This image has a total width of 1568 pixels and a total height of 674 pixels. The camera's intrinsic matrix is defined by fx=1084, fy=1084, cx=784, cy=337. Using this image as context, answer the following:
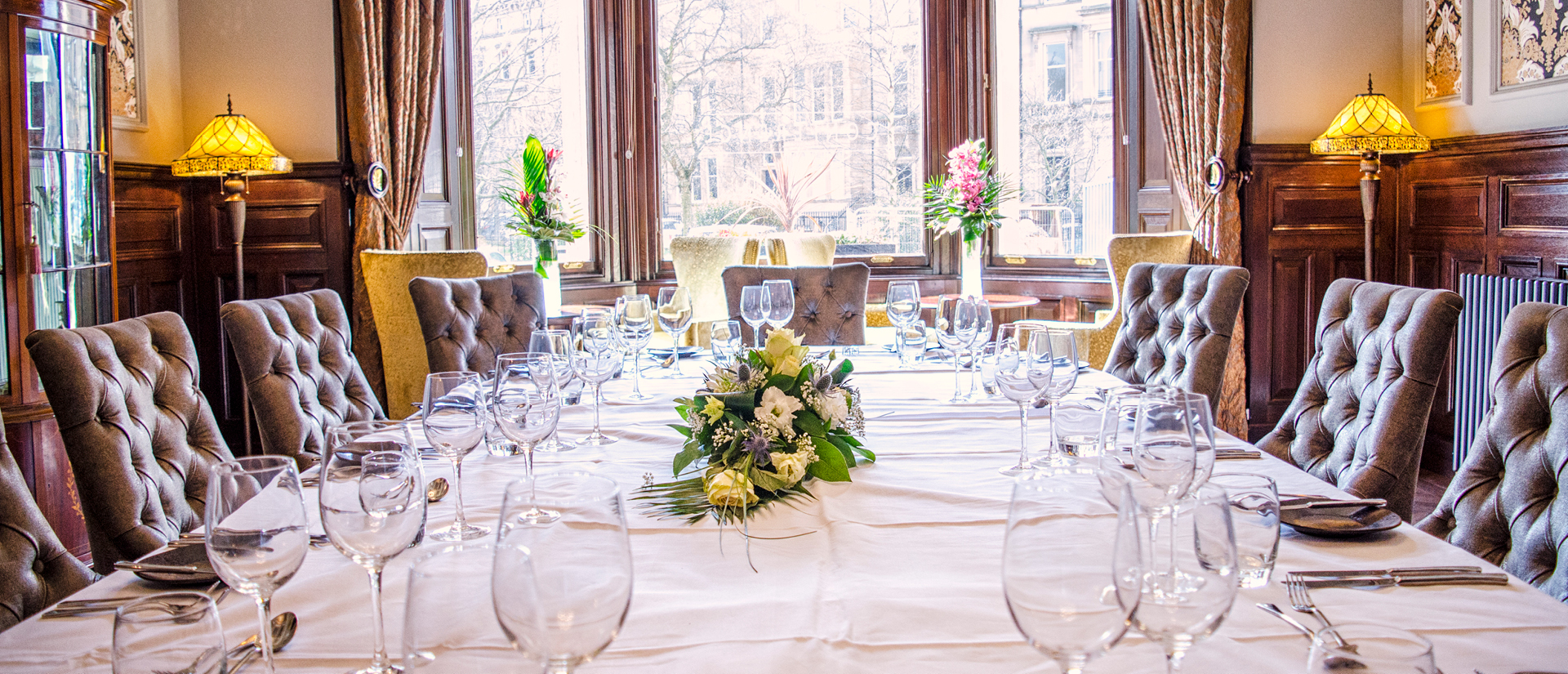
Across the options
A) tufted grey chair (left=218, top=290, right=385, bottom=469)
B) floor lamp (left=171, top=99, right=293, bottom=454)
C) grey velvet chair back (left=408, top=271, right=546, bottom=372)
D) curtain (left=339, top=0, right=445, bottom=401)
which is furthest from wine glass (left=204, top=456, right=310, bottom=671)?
curtain (left=339, top=0, right=445, bottom=401)

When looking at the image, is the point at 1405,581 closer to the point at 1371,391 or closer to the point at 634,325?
the point at 1371,391

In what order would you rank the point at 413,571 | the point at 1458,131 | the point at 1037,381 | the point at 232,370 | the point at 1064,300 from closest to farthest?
the point at 413,571 → the point at 1037,381 → the point at 1458,131 → the point at 232,370 → the point at 1064,300

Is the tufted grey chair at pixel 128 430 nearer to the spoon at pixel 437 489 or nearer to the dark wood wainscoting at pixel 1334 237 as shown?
the spoon at pixel 437 489

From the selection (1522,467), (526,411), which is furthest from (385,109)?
(1522,467)

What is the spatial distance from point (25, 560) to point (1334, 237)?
4.97 metres

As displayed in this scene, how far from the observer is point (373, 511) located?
0.87 metres

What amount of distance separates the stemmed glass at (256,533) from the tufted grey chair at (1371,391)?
1.52 metres

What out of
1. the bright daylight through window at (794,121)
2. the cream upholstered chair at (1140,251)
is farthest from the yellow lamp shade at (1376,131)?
the bright daylight through window at (794,121)

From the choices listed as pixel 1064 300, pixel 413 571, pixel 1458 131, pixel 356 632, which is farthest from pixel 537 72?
pixel 413 571

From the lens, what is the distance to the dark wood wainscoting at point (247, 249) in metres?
4.64

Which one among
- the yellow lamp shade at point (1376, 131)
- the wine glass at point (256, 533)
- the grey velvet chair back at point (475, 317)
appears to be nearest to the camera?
the wine glass at point (256, 533)

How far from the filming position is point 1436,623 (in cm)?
98

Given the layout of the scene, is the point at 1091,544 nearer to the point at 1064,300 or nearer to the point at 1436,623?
the point at 1436,623

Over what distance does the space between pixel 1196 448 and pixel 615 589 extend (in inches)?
28.1
